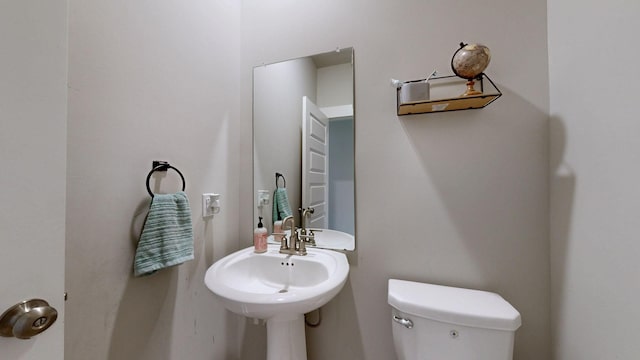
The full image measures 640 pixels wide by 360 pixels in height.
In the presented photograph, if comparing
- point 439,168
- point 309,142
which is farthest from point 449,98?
point 309,142

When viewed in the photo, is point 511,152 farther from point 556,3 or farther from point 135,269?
point 135,269

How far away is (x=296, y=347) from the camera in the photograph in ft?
3.40

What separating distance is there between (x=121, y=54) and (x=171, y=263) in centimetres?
74

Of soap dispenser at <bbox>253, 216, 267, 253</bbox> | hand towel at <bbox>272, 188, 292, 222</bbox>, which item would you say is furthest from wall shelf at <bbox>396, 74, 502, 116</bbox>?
soap dispenser at <bbox>253, 216, 267, 253</bbox>

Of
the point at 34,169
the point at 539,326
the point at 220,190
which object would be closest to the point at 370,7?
the point at 220,190

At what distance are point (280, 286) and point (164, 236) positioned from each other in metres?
0.57

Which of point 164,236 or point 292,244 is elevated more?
point 164,236

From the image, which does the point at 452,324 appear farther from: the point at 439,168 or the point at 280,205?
the point at 280,205

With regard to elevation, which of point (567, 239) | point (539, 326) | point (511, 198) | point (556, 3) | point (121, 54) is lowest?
point (539, 326)

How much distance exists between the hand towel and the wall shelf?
28.8 inches

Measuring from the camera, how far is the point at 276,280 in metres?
1.17

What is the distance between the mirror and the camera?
1.21m

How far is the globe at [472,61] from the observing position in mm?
916

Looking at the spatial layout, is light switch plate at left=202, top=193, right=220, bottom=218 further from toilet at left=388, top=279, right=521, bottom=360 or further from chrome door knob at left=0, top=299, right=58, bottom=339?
toilet at left=388, top=279, right=521, bottom=360
